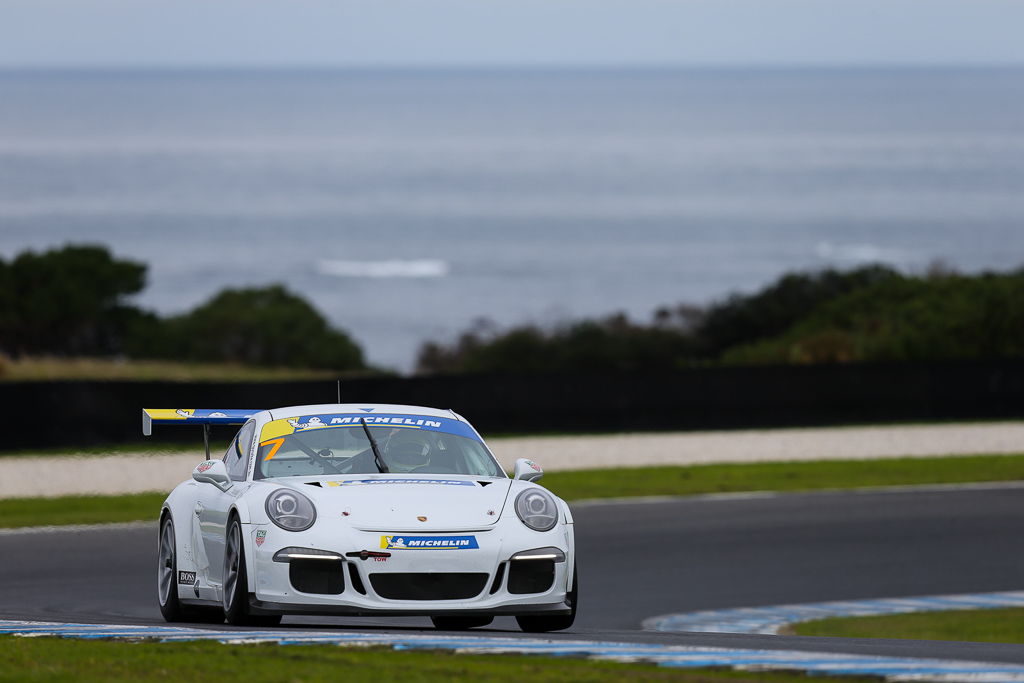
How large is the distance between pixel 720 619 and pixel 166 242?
4049 inches

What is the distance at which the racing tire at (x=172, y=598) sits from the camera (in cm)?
887

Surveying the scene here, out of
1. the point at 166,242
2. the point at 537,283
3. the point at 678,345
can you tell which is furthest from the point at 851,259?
A: the point at 678,345

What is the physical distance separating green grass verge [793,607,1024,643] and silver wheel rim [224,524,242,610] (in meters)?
5.14

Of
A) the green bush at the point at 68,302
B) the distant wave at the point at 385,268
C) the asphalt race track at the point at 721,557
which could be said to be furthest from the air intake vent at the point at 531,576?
the distant wave at the point at 385,268

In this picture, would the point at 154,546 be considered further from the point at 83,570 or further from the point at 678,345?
the point at 678,345

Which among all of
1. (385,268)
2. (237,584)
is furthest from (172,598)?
(385,268)

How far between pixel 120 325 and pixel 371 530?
35159 millimetres

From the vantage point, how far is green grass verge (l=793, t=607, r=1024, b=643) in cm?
1167

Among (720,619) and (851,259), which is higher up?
(851,259)

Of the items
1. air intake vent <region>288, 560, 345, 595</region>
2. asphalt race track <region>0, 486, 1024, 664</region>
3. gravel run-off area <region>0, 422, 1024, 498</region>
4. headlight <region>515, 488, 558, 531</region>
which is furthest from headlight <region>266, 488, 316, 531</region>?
gravel run-off area <region>0, 422, 1024, 498</region>

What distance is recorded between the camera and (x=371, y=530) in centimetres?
739

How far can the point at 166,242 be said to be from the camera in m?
111

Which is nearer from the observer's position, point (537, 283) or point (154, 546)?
point (154, 546)

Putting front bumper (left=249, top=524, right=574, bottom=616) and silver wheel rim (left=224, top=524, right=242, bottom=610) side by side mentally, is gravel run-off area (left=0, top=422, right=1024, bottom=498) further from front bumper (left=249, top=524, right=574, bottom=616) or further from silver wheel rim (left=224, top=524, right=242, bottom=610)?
front bumper (left=249, top=524, right=574, bottom=616)
